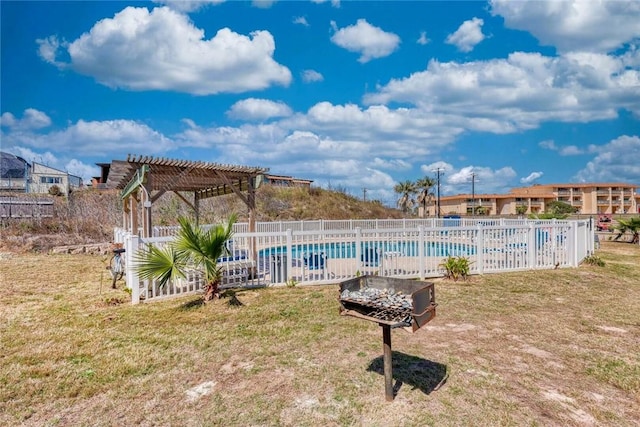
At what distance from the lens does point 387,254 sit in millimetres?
8516

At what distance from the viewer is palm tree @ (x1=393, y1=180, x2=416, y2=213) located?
149 ft

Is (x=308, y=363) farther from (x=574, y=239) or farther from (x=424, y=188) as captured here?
(x=424, y=188)

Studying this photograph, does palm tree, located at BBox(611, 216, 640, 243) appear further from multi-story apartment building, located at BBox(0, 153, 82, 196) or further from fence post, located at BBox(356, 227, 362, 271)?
multi-story apartment building, located at BBox(0, 153, 82, 196)

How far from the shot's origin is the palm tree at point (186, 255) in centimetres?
599

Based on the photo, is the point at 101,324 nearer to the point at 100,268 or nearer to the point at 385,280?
the point at 385,280

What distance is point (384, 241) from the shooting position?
8547 mm

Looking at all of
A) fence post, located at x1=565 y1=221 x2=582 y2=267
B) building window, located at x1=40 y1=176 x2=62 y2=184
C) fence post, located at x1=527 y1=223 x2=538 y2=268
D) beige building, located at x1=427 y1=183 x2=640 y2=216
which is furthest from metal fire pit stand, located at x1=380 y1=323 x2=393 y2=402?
beige building, located at x1=427 y1=183 x2=640 y2=216

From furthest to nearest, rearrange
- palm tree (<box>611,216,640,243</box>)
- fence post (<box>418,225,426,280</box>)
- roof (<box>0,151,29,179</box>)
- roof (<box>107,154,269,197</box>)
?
roof (<box>0,151,29,179</box>) → palm tree (<box>611,216,640,243</box>) → fence post (<box>418,225,426,280</box>) → roof (<box>107,154,269,197</box>)

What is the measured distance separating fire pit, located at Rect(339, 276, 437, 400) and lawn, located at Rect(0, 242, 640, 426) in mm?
699

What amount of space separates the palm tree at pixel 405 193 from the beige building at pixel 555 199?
52.4 feet

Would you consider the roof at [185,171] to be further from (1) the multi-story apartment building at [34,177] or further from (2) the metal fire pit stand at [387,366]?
(1) the multi-story apartment building at [34,177]

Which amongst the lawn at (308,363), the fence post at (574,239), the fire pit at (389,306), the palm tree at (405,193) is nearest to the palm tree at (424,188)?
the palm tree at (405,193)

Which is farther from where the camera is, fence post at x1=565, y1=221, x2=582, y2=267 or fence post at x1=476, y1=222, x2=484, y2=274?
fence post at x1=565, y1=221, x2=582, y2=267

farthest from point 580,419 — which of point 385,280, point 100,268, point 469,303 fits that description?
point 100,268
